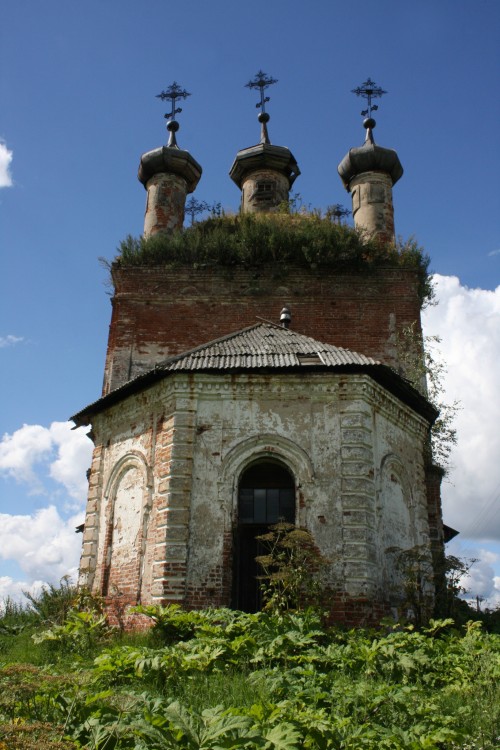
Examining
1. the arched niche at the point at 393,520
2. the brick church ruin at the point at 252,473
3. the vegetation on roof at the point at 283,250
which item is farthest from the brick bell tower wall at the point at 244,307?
the arched niche at the point at 393,520

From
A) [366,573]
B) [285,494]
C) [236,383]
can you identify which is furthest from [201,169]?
[366,573]

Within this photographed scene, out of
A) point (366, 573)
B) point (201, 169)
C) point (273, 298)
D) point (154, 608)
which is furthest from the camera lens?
point (201, 169)

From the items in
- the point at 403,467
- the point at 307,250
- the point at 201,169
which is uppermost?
the point at 201,169

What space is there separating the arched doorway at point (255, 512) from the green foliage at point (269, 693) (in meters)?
1.35

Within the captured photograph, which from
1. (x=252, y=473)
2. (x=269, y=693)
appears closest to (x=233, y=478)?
(x=252, y=473)

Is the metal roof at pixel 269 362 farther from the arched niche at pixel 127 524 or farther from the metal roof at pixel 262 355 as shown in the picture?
the arched niche at pixel 127 524

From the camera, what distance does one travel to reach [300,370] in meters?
10.4

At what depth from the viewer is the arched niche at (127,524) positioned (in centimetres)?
1024

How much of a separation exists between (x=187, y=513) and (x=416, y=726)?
548cm

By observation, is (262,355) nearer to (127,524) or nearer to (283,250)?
(127,524)

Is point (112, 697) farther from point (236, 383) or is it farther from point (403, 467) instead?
point (403, 467)

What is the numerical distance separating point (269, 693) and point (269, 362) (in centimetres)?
567

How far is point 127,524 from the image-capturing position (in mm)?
10789

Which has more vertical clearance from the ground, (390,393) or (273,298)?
(273,298)
